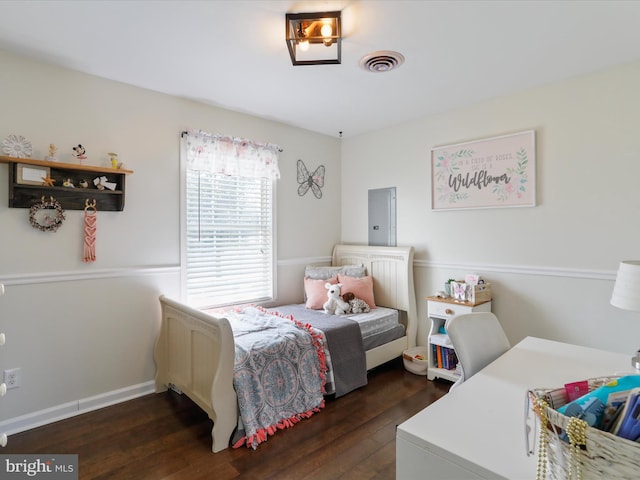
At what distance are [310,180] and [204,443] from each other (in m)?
2.66

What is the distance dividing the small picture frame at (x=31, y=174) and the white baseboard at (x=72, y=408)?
151 centimetres

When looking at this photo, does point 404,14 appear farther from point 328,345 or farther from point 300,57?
point 328,345

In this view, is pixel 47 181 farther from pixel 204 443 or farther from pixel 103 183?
pixel 204 443

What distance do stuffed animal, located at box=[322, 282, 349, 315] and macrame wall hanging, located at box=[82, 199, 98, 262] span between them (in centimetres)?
191

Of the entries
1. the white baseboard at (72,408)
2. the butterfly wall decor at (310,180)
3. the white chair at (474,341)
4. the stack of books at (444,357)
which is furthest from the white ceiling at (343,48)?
the white baseboard at (72,408)

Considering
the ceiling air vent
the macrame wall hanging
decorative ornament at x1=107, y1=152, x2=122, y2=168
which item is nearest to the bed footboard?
A: the macrame wall hanging

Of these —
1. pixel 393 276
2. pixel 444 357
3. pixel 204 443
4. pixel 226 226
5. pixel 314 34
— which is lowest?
pixel 204 443

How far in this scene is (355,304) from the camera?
3229mm

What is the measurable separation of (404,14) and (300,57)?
67 cm

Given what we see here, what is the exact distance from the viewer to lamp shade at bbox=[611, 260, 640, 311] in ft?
4.45

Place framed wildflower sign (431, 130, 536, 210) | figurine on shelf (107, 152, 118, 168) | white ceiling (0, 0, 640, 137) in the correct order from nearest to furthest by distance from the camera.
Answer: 1. white ceiling (0, 0, 640, 137)
2. figurine on shelf (107, 152, 118, 168)
3. framed wildflower sign (431, 130, 536, 210)

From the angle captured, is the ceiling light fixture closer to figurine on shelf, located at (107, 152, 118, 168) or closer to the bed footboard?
figurine on shelf, located at (107, 152, 118, 168)

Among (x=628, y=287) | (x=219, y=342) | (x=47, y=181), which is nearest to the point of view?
(x=628, y=287)

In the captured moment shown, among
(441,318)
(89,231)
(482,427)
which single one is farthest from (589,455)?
(89,231)
